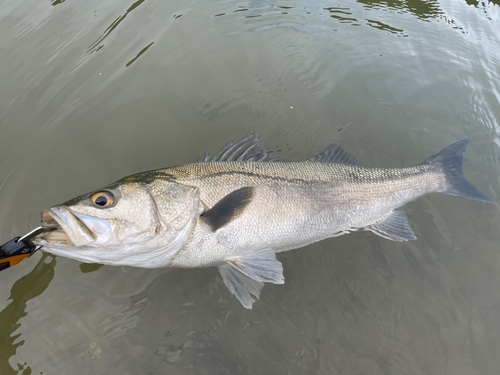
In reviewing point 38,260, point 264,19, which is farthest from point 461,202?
point 38,260

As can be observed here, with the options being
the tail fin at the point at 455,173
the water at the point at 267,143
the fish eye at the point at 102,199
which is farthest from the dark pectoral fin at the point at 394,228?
the fish eye at the point at 102,199

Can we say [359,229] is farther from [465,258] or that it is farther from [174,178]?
[174,178]

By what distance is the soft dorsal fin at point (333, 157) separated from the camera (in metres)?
3.05

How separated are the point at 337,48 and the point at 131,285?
4587 millimetres

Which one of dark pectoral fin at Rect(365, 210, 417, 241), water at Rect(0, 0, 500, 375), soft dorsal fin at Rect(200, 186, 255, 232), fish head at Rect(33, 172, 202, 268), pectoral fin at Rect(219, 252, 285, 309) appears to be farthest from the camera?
dark pectoral fin at Rect(365, 210, 417, 241)

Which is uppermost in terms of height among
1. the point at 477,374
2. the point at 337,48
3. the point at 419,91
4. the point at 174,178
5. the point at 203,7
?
the point at 203,7

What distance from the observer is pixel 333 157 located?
10.1 ft

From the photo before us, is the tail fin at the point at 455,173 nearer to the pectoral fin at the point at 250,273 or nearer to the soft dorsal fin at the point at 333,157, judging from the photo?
the soft dorsal fin at the point at 333,157

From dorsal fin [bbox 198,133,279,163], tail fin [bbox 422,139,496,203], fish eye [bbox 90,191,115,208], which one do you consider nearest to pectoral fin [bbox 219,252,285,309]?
dorsal fin [bbox 198,133,279,163]

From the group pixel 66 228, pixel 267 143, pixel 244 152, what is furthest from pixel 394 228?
pixel 66 228

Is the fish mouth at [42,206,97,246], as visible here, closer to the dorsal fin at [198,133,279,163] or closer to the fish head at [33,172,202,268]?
the fish head at [33,172,202,268]

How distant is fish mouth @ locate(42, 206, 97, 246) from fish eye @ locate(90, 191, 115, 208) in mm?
154

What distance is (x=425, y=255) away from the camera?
3131mm

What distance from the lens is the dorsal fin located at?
282 cm
